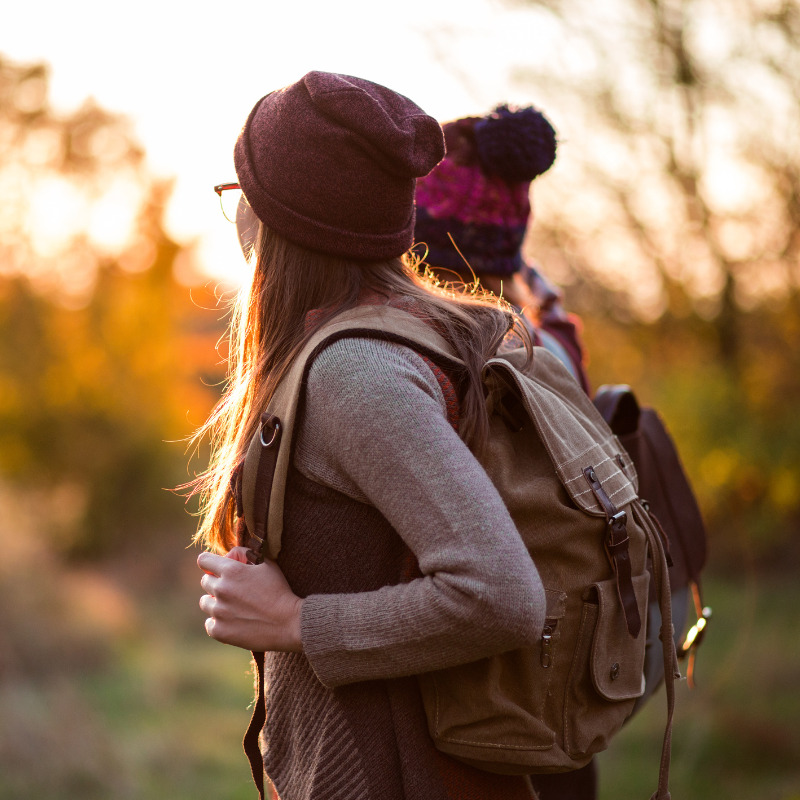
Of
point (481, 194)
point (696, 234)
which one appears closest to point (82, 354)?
point (696, 234)

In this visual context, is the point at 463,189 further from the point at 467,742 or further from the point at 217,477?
the point at 467,742

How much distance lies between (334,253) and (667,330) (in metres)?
6.87

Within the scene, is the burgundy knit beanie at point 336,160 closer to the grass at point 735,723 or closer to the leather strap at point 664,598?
the leather strap at point 664,598

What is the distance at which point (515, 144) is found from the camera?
1688 mm

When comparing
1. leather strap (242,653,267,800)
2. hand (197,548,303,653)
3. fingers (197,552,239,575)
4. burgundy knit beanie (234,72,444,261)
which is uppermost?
burgundy knit beanie (234,72,444,261)

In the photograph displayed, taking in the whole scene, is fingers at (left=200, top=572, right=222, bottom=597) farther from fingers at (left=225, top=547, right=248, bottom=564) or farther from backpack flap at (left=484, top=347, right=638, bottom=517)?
backpack flap at (left=484, top=347, right=638, bottom=517)

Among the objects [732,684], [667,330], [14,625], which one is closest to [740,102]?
[667,330]

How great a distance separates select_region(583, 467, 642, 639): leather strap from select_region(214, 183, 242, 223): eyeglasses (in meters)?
0.74

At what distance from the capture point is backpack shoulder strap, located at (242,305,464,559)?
1121 mm

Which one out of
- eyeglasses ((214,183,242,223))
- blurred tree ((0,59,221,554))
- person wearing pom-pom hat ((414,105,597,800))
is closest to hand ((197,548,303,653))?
eyeglasses ((214,183,242,223))

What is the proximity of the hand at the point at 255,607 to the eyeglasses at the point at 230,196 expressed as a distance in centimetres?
61

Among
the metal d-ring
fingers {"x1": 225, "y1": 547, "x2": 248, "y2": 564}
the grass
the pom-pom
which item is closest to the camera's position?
the metal d-ring

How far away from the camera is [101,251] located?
563 inches

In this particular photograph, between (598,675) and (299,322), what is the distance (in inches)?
27.2
